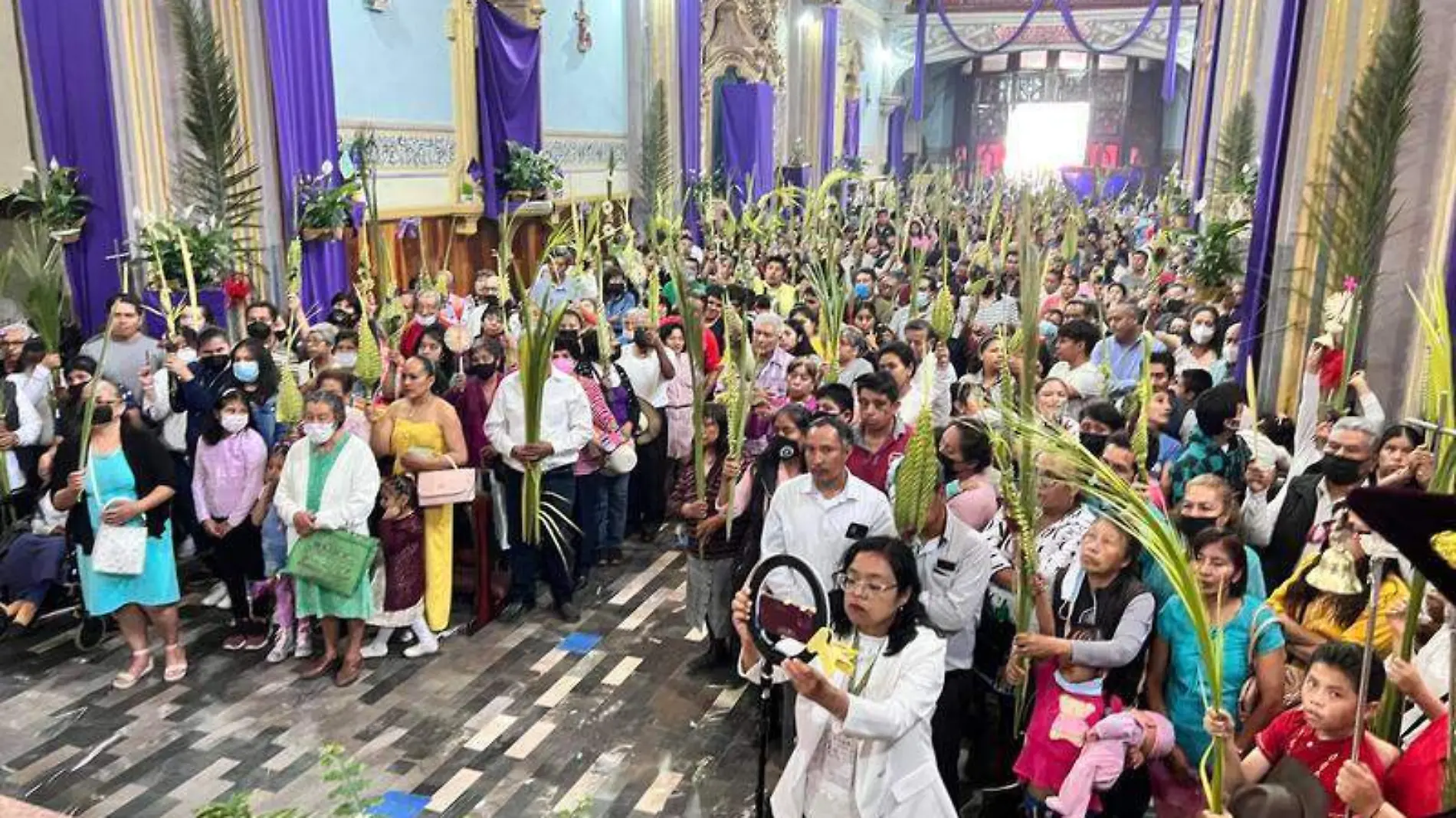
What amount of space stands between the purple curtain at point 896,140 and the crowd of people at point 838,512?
17901 millimetres

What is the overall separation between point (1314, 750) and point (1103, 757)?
1.40 feet

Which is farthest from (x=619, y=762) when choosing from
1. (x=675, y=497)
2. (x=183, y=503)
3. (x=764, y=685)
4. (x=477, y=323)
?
(x=477, y=323)

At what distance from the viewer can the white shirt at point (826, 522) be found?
9.71 feet

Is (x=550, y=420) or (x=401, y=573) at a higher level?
(x=550, y=420)

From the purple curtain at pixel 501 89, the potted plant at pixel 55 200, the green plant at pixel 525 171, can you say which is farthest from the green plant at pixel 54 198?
the green plant at pixel 525 171

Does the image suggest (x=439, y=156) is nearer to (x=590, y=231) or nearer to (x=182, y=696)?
(x=590, y=231)

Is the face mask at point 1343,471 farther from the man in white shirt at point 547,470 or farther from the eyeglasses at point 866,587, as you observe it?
the man in white shirt at point 547,470

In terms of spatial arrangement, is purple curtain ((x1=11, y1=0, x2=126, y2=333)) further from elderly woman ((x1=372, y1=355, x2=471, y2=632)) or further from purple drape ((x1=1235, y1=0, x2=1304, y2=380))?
purple drape ((x1=1235, y1=0, x2=1304, y2=380))

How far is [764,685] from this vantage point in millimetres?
2072

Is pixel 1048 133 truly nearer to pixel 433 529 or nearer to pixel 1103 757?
pixel 433 529

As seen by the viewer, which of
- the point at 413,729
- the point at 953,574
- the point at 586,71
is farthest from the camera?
the point at 586,71

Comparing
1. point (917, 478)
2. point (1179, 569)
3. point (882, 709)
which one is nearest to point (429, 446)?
point (917, 478)

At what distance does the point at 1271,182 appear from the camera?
547 cm

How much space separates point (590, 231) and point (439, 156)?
2.75m
